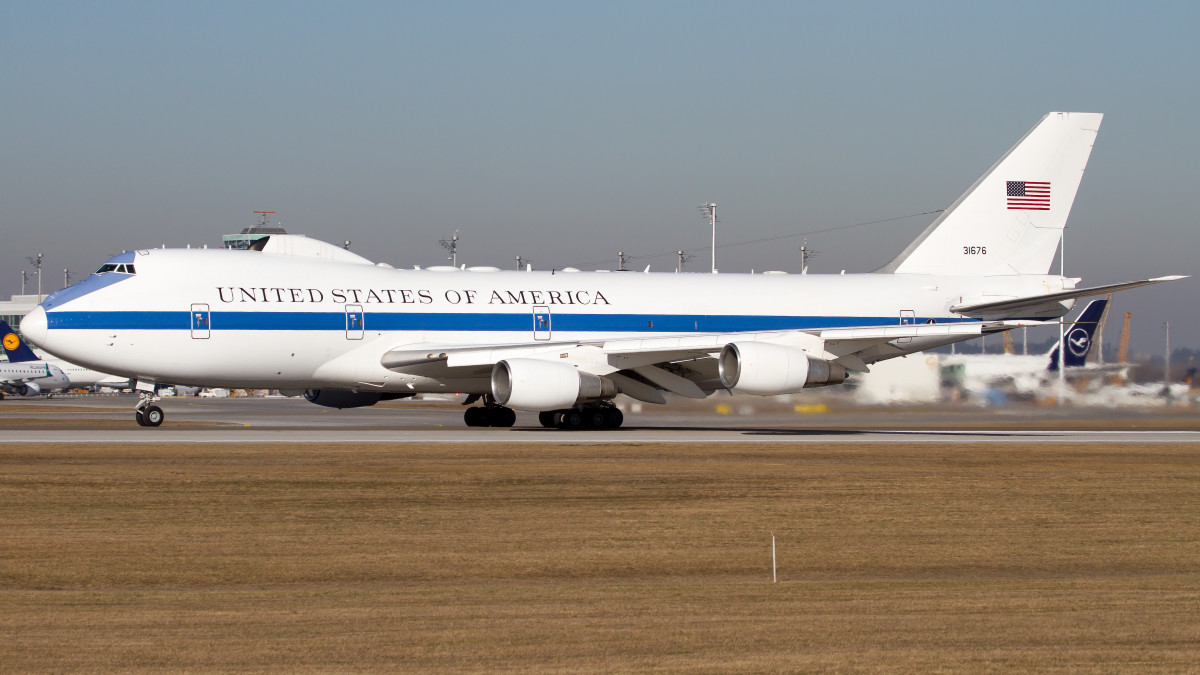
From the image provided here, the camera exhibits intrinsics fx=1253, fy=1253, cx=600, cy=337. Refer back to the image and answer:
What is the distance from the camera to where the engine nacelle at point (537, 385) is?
2995 cm

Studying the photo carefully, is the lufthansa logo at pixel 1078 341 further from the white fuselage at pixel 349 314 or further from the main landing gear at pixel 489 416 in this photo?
the main landing gear at pixel 489 416

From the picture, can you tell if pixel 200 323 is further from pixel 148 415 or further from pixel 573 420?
pixel 573 420

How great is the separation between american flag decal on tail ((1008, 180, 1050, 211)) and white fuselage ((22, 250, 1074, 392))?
→ 2716 mm

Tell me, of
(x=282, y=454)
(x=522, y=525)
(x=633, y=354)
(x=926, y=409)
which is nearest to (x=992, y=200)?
(x=926, y=409)

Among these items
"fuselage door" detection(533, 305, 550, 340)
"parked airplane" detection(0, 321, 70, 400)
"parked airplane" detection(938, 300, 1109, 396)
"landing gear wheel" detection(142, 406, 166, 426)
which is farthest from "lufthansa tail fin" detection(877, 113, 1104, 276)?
"parked airplane" detection(0, 321, 70, 400)

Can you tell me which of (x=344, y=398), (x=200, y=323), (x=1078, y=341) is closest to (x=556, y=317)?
(x=344, y=398)

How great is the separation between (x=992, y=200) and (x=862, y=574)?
2646 centimetres

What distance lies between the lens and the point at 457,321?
107 ft

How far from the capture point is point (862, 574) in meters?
13.1

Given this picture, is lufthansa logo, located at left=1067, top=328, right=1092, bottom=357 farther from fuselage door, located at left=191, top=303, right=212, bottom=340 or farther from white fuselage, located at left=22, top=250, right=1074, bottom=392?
fuselage door, located at left=191, top=303, right=212, bottom=340

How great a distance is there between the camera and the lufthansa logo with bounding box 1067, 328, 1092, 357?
41759 millimetres

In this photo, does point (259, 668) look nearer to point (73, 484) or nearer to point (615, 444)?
point (73, 484)

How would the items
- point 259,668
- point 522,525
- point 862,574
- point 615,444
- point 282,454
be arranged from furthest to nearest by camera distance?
1. point 615,444
2. point 282,454
3. point 522,525
4. point 862,574
5. point 259,668

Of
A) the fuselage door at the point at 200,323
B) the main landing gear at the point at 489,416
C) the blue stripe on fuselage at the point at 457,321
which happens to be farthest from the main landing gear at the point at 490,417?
the fuselage door at the point at 200,323
